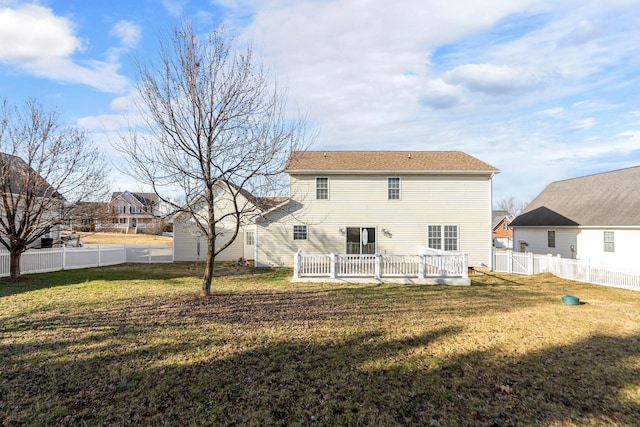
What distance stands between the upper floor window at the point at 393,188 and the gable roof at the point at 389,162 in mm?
526

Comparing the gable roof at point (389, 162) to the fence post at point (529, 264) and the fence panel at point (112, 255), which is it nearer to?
the fence post at point (529, 264)

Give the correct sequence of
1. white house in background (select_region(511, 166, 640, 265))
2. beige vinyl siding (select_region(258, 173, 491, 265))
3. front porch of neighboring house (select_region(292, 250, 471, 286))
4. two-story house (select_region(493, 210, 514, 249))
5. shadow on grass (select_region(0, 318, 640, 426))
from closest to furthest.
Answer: shadow on grass (select_region(0, 318, 640, 426))
front porch of neighboring house (select_region(292, 250, 471, 286))
white house in background (select_region(511, 166, 640, 265))
beige vinyl siding (select_region(258, 173, 491, 265))
two-story house (select_region(493, 210, 514, 249))

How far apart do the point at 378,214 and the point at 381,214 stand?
0.51ft

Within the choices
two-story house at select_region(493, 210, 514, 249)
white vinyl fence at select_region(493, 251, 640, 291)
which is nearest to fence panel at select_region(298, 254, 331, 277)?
white vinyl fence at select_region(493, 251, 640, 291)

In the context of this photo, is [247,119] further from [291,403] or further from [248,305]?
[291,403]

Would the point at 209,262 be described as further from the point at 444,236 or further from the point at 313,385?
the point at 444,236

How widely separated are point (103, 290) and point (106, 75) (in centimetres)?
661

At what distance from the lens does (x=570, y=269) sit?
46.5 ft

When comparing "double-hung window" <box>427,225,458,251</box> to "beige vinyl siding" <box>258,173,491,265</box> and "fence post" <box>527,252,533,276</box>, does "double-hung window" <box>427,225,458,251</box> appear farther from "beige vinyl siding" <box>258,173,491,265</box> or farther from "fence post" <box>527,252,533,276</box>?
"fence post" <box>527,252,533,276</box>

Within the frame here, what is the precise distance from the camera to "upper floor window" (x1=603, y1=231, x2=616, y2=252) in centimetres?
1691

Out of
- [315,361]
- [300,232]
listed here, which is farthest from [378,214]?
[315,361]

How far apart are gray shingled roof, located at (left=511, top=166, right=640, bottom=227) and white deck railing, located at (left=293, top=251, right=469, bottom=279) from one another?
1072cm

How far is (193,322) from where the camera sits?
682 cm

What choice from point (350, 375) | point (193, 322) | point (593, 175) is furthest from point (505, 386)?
point (593, 175)
